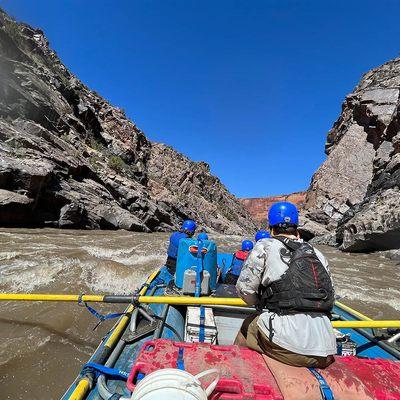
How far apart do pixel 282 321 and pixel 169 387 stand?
1.04 metres

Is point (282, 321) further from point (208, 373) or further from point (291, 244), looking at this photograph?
point (208, 373)

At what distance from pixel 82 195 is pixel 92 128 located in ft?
53.9

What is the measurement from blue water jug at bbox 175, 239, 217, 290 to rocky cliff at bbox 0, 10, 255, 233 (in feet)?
38.9

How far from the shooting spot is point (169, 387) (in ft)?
4.52

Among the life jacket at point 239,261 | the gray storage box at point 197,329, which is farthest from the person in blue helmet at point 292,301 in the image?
the life jacket at point 239,261

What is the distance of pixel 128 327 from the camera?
10.1 feet

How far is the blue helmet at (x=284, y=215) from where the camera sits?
8.04 feet

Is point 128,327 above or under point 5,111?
under

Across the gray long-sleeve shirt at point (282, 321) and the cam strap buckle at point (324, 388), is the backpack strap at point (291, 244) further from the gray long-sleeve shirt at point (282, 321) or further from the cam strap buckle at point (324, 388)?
the cam strap buckle at point (324, 388)

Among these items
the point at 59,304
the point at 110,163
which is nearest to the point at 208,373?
the point at 59,304

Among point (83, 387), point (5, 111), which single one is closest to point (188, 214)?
point (5, 111)

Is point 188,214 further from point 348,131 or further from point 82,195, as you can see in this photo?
point 348,131

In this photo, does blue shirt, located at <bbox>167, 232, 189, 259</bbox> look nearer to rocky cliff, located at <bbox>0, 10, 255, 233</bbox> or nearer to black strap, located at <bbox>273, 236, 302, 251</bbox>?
black strap, located at <bbox>273, 236, 302, 251</bbox>

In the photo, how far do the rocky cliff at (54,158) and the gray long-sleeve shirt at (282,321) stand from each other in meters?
14.0
